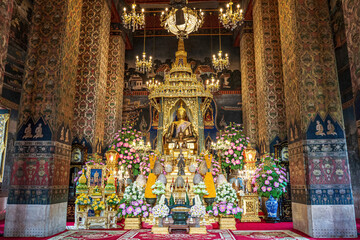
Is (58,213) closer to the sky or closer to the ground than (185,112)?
closer to the ground

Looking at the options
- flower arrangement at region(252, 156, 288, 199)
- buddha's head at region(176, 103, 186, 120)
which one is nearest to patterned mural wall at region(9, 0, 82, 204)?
buddha's head at region(176, 103, 186, 120)

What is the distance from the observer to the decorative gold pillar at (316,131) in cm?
677

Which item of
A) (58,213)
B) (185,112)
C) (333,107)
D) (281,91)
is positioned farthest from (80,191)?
(281,91)

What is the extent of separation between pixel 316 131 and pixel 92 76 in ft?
30.4

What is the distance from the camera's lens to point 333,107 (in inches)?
288

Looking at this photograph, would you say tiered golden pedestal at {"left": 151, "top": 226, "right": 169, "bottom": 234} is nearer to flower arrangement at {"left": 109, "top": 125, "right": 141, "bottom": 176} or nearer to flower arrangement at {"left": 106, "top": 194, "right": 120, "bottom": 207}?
flower arrangement at {"left": 106, "top": 194, "right": 120, "bottom": 207}

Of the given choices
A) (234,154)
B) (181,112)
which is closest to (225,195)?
(234,154)

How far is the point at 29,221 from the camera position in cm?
695

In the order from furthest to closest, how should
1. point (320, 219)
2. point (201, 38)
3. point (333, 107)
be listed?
point (201, 38) < point (333, 107) < point (320, 219)

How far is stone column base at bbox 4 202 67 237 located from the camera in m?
6.88

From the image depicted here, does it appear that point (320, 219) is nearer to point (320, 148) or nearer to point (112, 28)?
point (320, 148)

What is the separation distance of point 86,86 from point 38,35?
418 cm

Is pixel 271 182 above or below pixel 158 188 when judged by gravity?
above

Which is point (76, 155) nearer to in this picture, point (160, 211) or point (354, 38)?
point (160, 211)
